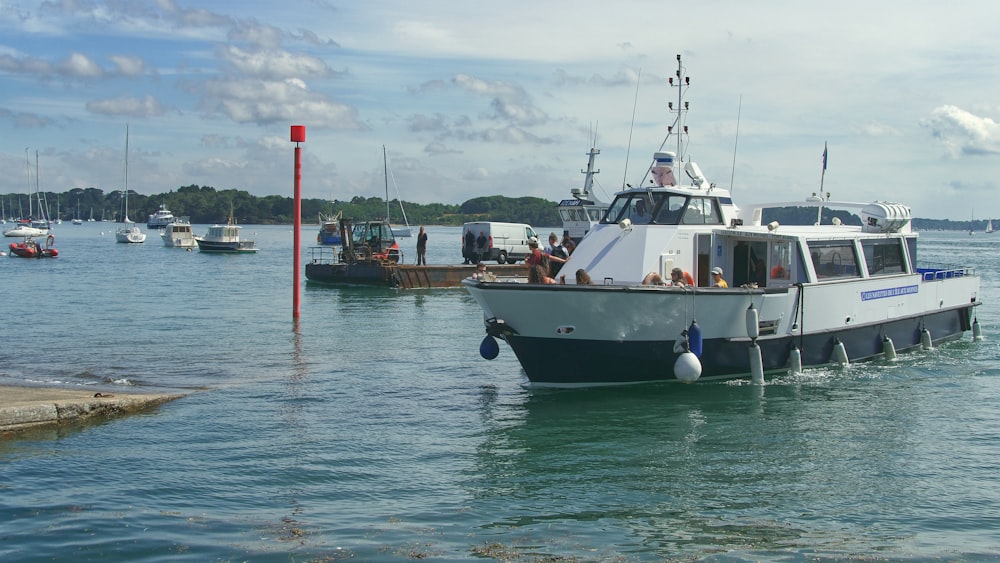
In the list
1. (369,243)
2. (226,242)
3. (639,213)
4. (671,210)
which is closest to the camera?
(671,210)

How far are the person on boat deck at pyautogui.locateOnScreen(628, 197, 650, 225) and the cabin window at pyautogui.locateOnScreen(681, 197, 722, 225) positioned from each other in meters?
0.72

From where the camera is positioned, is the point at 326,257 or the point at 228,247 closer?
the point at 326,257

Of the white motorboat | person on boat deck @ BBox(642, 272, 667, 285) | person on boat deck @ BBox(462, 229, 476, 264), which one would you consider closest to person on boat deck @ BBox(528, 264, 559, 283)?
person on boat deck @ BBox(642, 272, 667, 285)

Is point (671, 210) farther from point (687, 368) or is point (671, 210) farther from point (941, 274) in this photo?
point (941, 274)

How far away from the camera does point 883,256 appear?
20922 millimetres

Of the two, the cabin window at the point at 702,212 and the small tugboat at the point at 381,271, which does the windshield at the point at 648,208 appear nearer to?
the cabin window at the point at 702,212

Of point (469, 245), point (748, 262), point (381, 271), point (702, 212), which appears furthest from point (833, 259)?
point (469, 245)

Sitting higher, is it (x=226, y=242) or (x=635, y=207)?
(x=635, y=207)

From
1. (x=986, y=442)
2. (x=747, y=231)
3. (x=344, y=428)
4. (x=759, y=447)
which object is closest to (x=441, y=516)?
(x=344, y=428)

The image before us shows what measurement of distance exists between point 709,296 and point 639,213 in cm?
291

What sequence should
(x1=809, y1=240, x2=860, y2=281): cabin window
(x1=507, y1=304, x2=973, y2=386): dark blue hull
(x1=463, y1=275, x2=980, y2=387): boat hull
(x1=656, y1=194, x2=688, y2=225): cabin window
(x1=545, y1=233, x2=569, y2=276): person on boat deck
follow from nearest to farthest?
(x1=463, y1=275, x2=980, y2=387): boat hull → (x1=507, y1=304, x2=973, y2=386): dark blue hull → (x1=656, y1=194, x2=688, y2=225): cabin window → (x1=809, y1=240, x2=860, y2=281): cabin window → (x1=545, y1=233, x2=569, y2=276): person on boat deck

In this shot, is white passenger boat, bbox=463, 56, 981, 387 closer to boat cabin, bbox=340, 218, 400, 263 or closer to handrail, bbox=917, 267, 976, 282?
handrail, bbox=917, 267, 976, 282

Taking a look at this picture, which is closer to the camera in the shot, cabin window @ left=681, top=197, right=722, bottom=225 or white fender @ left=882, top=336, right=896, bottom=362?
cabin window @ left=681, top=197, right=722, bottom=225

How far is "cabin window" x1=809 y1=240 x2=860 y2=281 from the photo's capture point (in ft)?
61.5
